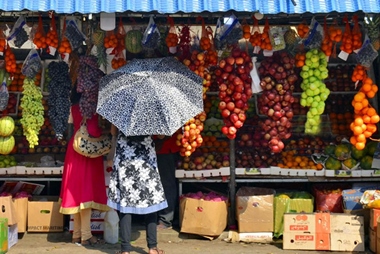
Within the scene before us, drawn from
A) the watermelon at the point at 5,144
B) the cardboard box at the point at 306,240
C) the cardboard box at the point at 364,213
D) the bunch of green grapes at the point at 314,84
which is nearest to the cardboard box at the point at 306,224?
the cardboard box at the point at 306,240

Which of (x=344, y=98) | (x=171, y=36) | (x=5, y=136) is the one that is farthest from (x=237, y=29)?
(x=5, y=136)

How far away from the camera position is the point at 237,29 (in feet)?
22.3

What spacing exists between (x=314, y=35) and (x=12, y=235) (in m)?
4.29

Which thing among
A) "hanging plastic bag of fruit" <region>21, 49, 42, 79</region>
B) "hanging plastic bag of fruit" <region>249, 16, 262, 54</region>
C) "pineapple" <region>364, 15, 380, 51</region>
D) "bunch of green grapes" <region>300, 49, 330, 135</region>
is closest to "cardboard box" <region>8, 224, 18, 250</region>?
"hanging plastic bag of fruit" <region>21, 49, 42, 79</region>

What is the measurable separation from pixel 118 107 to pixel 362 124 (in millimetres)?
2729

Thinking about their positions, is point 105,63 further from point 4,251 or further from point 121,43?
point 4,251

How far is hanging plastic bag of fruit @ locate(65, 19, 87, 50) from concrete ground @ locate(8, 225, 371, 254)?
7.90 ft

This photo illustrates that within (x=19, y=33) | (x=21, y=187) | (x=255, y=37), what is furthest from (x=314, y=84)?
(x=21, y=187)

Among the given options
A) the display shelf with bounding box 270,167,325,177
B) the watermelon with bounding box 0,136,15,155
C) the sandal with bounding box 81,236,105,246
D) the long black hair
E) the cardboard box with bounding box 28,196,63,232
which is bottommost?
the sandal with bounding box 81,236,105,246

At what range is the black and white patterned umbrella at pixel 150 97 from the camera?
20.5ft

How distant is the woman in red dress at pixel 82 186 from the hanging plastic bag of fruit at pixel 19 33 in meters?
0.83

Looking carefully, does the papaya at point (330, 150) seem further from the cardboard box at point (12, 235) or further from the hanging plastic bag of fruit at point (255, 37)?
the cardboard box at point (12, 235)

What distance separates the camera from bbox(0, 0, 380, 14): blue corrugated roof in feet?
20.8

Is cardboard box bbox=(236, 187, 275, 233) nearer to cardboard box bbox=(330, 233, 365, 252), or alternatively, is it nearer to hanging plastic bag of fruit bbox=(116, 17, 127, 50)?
cardboard box bbox=(330, 233, 365, 252)
